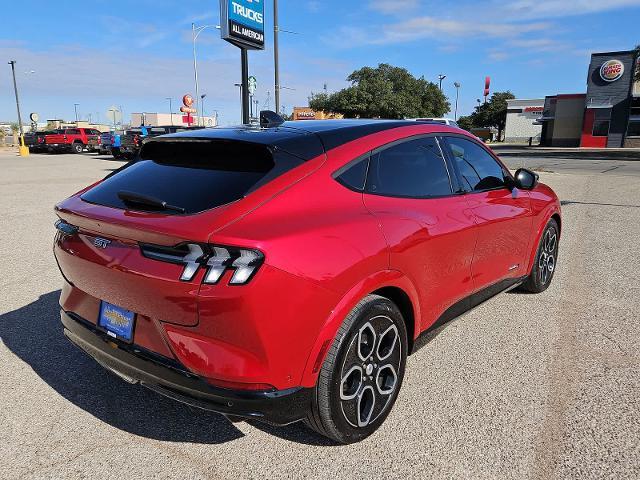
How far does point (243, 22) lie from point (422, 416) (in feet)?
45.7

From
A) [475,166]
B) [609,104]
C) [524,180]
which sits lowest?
[524,180]

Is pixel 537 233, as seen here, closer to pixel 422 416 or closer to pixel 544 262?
pixel 544 262

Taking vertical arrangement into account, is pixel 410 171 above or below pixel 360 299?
above

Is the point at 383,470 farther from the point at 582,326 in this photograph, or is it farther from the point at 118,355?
the point at 582,326

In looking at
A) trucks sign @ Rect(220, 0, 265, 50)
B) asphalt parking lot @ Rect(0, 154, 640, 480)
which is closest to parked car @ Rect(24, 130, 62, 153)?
trucks sign @ Rect(220, 0, 265, 50)

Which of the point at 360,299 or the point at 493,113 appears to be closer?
the point at 360,299

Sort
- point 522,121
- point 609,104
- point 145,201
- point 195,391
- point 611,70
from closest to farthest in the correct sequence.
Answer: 1. point 195,391
2. point 145,201
3. point 611,70
4. point 609,104
5. point 522,121

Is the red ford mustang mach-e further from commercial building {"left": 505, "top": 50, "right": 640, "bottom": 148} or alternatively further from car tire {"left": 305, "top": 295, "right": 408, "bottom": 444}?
commercial building {"left": 505, "top": 50, "right": 640, "bottom": 148}

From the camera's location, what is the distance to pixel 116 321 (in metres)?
2.40

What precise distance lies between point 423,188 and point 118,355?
198 cm

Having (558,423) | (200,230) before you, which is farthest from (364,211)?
(558,423)

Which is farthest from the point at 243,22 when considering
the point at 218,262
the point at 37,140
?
the point at 37,140

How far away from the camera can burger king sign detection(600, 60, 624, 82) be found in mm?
40969

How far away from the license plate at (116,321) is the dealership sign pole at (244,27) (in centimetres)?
1174
